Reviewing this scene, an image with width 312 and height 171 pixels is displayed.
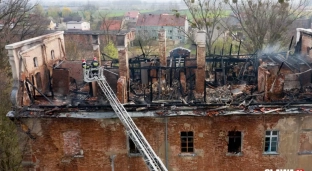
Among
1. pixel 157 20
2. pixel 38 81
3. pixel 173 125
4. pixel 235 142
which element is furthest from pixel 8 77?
pixel 157 20

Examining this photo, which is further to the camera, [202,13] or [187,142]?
[202,13]

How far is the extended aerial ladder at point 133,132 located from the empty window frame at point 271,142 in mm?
5688

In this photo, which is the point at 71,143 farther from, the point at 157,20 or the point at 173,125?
the point at 157,20

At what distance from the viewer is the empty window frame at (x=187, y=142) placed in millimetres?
13977

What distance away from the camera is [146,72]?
56.9ft

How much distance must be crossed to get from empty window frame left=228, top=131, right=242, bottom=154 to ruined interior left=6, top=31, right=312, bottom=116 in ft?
4.51

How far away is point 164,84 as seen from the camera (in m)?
17.1

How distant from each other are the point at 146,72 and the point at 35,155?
7.56m

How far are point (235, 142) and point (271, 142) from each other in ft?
5.63

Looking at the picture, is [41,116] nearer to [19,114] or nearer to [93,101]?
[19,114]

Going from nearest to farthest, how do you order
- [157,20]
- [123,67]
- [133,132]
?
1. [133,132]
2. [123,67]
3. [157,20]

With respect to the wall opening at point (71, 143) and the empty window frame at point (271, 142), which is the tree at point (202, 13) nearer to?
the empty window frame at point (271, 142)

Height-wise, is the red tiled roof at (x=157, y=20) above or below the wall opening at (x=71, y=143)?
above

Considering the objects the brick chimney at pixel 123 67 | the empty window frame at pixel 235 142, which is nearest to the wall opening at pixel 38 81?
the brick chimney at pixel 123 67
